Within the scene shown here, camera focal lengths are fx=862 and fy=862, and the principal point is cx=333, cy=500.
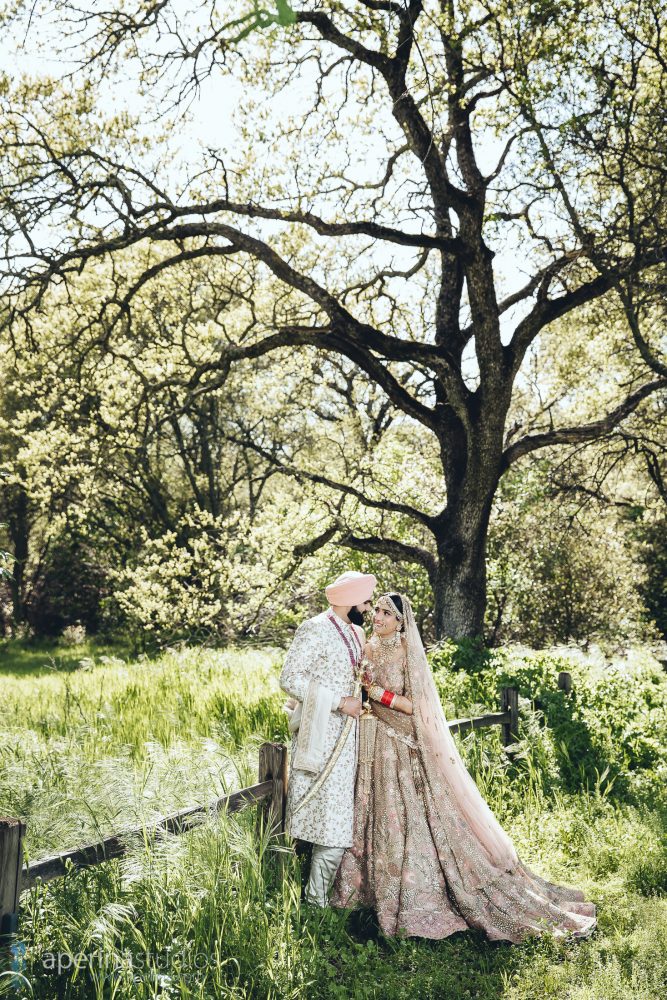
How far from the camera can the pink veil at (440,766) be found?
5215mm

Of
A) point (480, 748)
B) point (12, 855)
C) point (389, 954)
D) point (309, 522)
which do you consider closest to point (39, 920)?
point (12, 855)

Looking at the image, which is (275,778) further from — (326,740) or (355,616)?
(355,616)

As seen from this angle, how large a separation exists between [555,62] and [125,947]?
30.0ft

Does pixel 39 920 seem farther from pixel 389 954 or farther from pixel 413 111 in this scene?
pixel 413 111

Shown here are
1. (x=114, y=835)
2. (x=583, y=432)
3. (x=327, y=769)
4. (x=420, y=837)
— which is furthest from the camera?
(x=583, y=432)

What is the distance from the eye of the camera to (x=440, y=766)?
5.27 m

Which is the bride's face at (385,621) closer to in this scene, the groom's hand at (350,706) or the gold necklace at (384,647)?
the gold necklace at (384,647)

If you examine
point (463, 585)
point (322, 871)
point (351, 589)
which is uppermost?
point (463, 585)

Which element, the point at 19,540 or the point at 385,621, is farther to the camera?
the point at 19,540

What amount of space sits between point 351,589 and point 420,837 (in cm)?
155

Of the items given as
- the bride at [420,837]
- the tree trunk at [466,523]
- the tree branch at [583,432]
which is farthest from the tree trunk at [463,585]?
the bride at [420,837]

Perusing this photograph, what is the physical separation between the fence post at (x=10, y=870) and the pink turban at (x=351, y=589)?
2200mm

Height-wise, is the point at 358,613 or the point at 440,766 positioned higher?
the point at 358,613

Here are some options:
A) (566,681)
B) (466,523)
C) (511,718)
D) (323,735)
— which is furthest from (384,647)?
(466,523)
